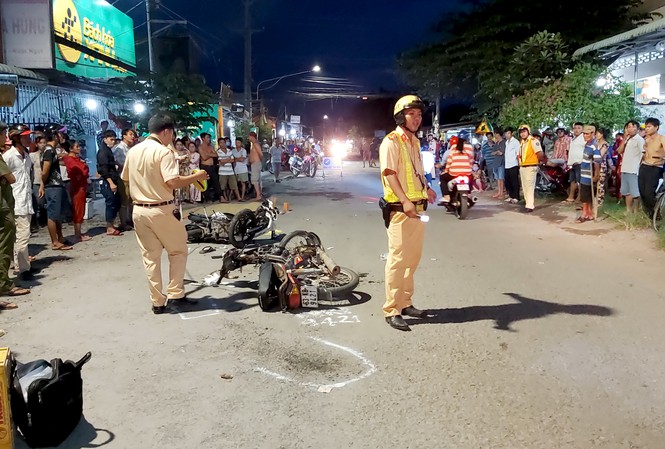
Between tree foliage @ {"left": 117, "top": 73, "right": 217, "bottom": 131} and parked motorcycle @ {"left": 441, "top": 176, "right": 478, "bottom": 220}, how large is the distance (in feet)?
27.1

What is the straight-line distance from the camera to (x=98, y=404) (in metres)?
3.94

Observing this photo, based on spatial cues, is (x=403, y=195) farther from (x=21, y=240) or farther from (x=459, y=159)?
(x=459, y=159)

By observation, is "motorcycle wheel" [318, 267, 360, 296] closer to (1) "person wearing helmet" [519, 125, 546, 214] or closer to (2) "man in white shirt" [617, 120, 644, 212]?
(2) "man in white shirt" [617, 120, 644, 212]

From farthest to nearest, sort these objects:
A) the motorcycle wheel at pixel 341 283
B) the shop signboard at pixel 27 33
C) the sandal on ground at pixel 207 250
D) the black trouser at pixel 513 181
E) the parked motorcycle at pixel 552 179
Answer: the shop signboard at pixel 27 33 < the black trouser at pixel 513 181 < the parked motorcycle at pixel 552 179 < the sandal on ground at pixel 207 250 < the motorcycle wheel at pixel 341 283

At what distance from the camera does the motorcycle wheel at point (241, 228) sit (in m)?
9.08

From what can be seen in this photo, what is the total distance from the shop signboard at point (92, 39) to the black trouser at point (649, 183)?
14.4 meters

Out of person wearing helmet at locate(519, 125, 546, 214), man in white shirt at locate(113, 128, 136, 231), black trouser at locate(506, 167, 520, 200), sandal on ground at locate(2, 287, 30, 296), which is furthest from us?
black trouser at locate(506, 167, 520, 200)

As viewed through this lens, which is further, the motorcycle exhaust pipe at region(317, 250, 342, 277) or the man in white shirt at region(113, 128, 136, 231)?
the man in white shirt at region(113, 128, 136, 231)

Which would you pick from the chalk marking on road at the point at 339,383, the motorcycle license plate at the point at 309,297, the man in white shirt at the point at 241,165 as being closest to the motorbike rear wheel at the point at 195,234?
the motorcycle license plate at the point at 309,297

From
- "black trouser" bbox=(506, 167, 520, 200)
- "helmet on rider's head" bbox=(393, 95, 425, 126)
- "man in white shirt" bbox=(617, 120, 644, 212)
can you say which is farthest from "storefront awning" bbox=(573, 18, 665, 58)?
"helmet on rider's head" bbox=(393, 95, 425, 126)

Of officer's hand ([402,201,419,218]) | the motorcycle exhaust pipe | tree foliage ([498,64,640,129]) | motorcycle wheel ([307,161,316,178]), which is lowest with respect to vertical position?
the motorcycle exhaust pipe

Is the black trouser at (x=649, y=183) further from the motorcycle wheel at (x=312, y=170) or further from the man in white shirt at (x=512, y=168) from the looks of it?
the motorcycle wheel at (x=312, y=170)

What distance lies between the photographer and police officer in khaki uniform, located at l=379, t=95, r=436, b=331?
522 cm

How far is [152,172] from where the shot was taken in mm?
5613
